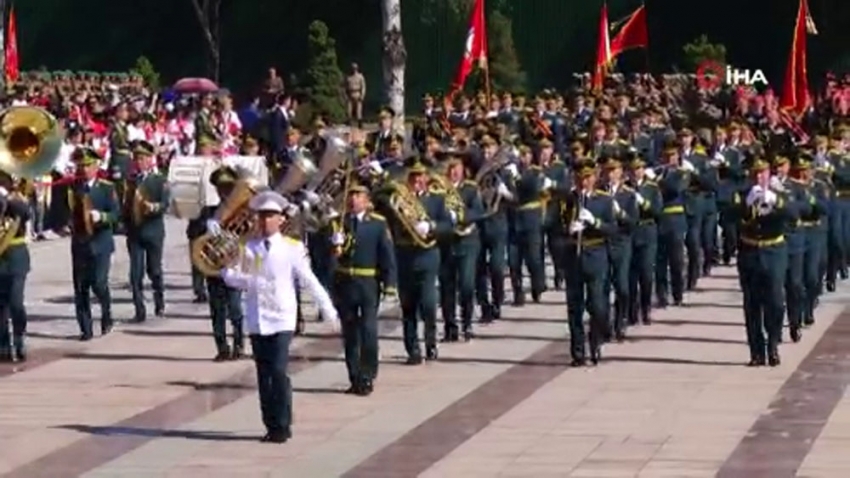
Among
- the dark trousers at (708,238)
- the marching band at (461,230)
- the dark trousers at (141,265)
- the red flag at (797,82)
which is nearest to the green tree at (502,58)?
the red flag at (797,82)

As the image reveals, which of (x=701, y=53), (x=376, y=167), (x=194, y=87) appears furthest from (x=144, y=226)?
(x=701, y=53)

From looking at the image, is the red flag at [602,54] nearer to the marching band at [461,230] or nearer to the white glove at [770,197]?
the marching band at [461,230]

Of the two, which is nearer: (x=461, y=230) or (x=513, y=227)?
(x=461, y=230)

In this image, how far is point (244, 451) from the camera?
1681 cm

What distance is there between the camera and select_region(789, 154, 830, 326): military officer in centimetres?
2269

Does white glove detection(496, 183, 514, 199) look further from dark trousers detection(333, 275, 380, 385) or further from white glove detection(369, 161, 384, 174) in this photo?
dark trousers detection(333, 275, 380, 385)

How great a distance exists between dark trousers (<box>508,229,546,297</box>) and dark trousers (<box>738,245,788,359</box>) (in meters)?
5.71

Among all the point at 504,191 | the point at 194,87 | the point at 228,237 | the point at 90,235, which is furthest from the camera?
the point at 194,87

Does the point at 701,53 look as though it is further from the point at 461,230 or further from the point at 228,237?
the point at 228,237

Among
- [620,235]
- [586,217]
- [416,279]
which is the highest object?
[586,217]

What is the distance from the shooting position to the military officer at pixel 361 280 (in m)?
19.7

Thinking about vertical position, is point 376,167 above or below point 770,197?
above

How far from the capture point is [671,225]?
25.9m

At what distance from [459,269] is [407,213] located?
1.91m
